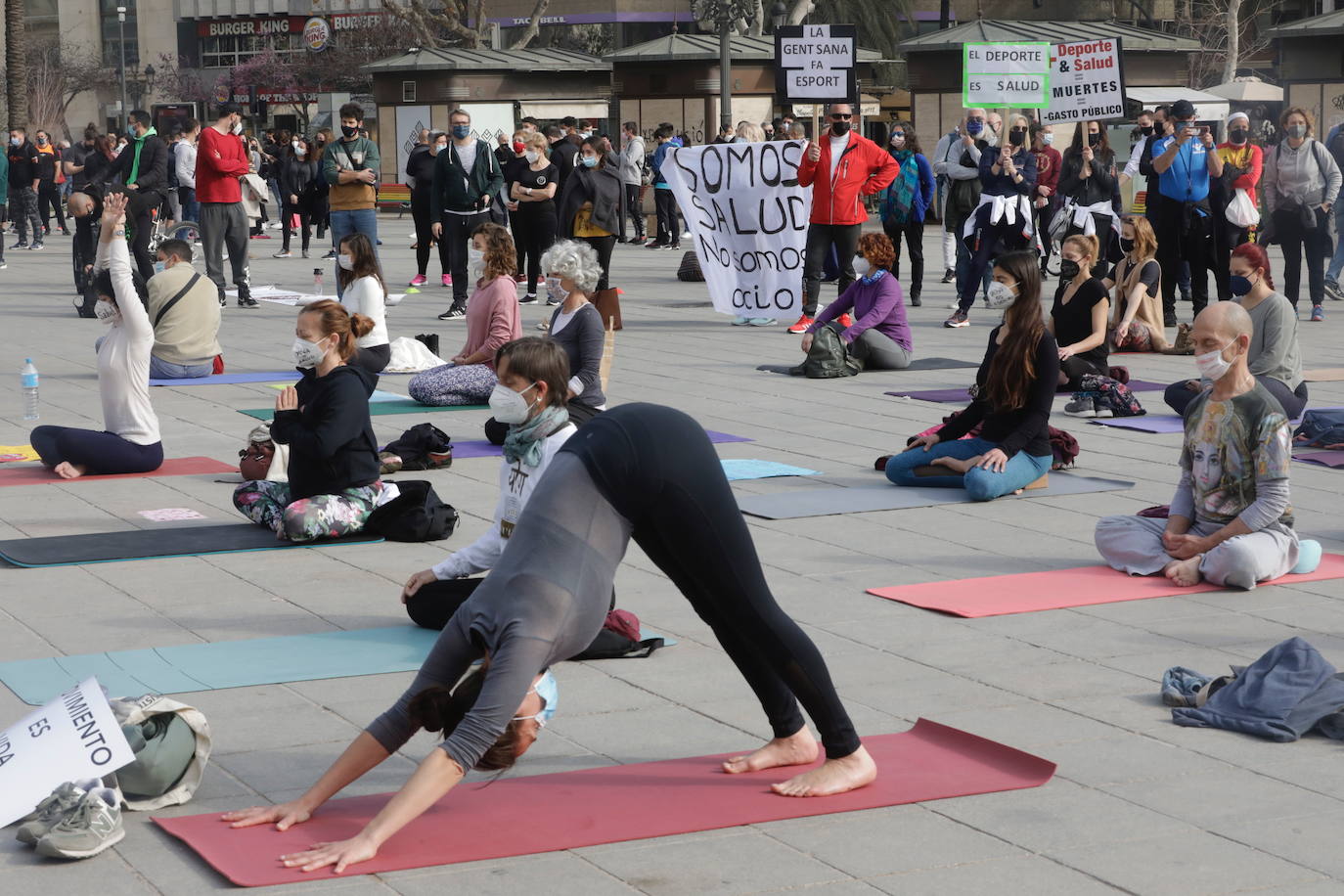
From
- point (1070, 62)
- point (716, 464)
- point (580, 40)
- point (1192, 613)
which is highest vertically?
point (580, 40)

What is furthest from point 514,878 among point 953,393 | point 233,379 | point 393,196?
point 393,196

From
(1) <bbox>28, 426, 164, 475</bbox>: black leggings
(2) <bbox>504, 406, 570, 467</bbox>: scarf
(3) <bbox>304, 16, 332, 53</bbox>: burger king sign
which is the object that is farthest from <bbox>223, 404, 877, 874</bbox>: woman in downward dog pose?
(3) <bbox>304, 16, 332, 53</bbox>: burger king sign

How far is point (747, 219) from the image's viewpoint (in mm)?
17516

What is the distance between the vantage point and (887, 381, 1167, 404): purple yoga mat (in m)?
12.7

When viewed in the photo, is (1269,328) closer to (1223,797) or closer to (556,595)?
(1223,797)

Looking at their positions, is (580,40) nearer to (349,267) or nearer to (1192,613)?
(349,267)

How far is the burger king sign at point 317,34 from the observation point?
243ft

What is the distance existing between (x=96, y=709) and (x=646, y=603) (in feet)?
9.22

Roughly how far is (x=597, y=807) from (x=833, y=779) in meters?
0.64

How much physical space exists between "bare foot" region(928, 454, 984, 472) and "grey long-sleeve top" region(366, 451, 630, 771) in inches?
201

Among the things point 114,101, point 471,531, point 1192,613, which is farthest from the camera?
point 114,101

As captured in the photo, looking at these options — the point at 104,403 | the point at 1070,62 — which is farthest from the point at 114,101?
the point at 104,403

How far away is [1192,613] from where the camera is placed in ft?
23.1

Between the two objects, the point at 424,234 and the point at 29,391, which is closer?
the point at 29,391
